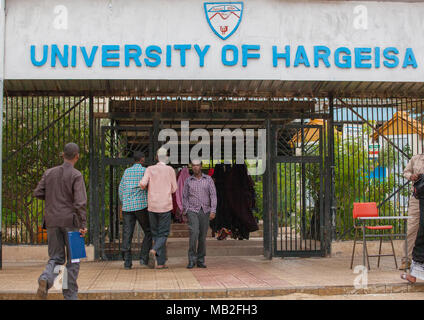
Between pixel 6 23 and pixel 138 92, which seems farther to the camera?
pixel 138 92

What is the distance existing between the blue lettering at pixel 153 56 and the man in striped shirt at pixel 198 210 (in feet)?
5.97

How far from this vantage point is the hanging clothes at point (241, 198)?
13344 millimetres

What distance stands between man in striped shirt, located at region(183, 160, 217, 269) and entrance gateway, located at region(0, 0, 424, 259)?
1289mm

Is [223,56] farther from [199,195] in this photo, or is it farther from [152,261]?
[152,261]

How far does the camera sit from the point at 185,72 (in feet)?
30.8

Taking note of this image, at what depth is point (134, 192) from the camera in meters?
9.82

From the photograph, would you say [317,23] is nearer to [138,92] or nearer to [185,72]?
[185,72]

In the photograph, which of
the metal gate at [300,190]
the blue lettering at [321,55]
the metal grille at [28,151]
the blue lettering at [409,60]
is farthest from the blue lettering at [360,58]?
the metal grille at [28,151]

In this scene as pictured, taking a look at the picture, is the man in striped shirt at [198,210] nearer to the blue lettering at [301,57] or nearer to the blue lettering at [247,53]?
the blue lettering at [247,53]

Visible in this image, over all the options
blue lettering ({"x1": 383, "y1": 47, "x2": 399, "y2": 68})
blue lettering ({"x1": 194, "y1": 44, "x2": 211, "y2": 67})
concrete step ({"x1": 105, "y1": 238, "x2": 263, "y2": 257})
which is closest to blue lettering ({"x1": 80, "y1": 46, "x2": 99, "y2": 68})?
blue lettering ({"x1": 194, "y1": 44, "x2": 211, "y2": 67})

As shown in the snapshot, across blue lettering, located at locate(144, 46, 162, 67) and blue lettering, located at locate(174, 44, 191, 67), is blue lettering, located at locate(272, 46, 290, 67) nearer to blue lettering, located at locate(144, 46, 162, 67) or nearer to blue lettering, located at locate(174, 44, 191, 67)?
blue lettering, located at locate(174, 44, 191, 67)

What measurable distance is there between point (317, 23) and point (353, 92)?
2074 mm
